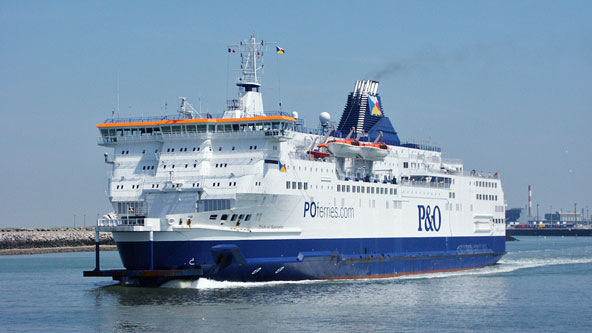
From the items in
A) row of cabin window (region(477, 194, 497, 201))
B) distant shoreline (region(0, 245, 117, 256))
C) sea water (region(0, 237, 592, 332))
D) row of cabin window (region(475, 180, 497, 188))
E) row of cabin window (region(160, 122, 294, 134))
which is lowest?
sea water (region(0, 237, 592, 332))

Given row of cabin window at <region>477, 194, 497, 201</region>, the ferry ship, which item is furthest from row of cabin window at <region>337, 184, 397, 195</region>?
row of cabin window at <region>477, 194, 497, 201</region>

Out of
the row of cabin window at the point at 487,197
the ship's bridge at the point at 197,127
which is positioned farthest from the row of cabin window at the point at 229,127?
the row of cabin window at the point at 487,197

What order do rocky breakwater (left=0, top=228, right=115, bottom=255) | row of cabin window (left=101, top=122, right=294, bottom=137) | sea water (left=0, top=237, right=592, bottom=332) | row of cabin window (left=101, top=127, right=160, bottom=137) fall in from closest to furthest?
sea water (left=0, top=237, right=592, bottom=332) → row of cabin window (left=101, top=122, right=294, bottom=137) → row of cabin window (left=101, top=127, right=160, bottom=137) → rocky breakwater (left=0, top=228, right=115, bottom=255)

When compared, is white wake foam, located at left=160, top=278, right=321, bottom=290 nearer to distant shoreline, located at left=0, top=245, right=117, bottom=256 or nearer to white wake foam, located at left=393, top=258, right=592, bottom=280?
white wake foam, located at left=393, top=258, right=592, bottom=280

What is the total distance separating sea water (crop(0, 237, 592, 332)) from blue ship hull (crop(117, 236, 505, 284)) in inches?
24.7

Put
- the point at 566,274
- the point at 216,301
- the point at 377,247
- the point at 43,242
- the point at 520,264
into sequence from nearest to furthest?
the point at 216,301 → the point at 377,247 → the point at 566,274 → the point at 520,264 → the point at 43,242

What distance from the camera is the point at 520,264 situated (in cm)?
5056

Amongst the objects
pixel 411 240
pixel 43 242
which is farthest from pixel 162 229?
pixel 43 242

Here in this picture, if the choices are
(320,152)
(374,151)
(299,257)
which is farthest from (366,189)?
(299,257)

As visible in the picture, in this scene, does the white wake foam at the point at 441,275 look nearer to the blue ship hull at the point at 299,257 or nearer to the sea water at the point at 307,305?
the sea water at the point at 307,305

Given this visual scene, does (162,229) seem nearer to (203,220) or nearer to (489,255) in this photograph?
(203,220)

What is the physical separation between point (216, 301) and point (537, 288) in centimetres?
1463

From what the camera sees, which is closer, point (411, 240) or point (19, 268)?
point (411, 240)

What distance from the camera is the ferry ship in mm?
32031
